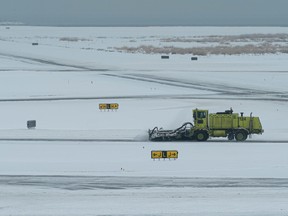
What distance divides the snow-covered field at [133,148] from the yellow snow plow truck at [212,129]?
656 millimetres

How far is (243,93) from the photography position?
192 feet

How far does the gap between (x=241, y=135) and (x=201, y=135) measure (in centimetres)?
226

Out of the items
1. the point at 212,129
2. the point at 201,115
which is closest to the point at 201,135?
the point at 212,129

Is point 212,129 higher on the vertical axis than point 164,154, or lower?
higher

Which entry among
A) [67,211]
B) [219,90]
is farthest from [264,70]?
[67,211]

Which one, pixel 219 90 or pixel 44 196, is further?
pixel 219 90

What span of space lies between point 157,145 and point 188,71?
42.3 metres

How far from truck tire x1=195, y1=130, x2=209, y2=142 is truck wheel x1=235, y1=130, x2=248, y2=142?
169cm

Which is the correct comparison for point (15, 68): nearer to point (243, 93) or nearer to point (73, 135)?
point (243, 93)

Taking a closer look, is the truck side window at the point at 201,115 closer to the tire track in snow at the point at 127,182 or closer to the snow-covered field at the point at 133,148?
the snow-covered field at the point at 133,148

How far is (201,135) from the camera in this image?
3756cm

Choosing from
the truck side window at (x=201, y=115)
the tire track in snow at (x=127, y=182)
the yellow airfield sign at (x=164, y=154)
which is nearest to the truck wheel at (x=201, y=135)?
the truck side window at (x=201, y=115)

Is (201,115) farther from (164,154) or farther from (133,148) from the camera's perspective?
(164,154)

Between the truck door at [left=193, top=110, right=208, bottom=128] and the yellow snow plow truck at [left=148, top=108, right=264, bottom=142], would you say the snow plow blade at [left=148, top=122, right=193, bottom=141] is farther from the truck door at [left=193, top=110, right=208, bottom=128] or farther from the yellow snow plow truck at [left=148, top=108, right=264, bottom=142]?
the truck door at [left=193, top=110, right=208, bottom=128]
